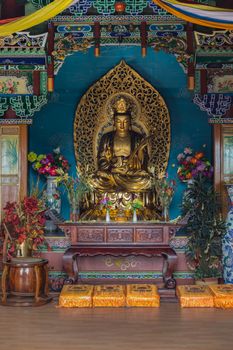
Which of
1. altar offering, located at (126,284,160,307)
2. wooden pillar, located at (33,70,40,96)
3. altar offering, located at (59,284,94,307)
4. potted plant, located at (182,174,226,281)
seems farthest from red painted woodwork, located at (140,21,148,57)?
altar offering, located at (59,284,94,307)

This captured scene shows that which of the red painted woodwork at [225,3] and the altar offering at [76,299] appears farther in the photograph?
the red painted woodwork at [225,3]

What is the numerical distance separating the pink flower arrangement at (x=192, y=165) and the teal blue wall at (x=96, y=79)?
265mm

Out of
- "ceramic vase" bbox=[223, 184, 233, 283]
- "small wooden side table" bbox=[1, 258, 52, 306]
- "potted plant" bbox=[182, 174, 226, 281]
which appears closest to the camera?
"small wooden side table" bbox=[1, 258, 52, 306]

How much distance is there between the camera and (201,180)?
7762mm

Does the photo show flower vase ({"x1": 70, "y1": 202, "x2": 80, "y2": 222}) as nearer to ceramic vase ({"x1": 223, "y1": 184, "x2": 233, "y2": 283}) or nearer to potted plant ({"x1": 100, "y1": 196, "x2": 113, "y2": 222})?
potted plant ({"x1": 100, "y1": 196, "x2": 113, "y2": 222})

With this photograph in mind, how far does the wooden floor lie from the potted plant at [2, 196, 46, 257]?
0.80m

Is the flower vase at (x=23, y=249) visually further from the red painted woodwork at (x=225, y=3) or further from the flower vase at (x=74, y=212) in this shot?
the red painted woodwork at (x=225, y=3)

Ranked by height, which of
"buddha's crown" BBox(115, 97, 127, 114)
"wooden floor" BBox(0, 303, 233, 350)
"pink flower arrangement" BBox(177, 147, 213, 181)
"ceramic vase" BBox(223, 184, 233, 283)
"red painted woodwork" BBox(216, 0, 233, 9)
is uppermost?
"red painted woodwork" BBox(216, 0, 233, 9)

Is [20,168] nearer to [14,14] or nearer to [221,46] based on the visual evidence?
[14,14]

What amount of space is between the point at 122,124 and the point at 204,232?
2.16 m

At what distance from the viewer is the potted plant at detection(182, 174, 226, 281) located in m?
7.50

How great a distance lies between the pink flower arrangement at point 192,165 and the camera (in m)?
8.27

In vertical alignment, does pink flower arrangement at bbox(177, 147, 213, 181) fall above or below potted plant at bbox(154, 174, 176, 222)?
above

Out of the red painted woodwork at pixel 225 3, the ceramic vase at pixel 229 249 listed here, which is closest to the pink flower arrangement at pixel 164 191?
the ceramic vase at pixel 229 249
